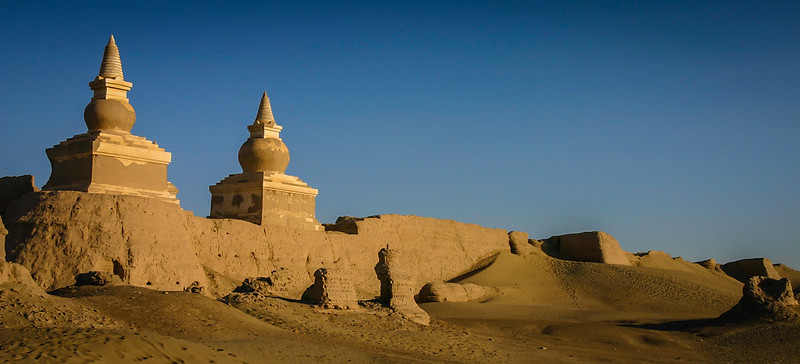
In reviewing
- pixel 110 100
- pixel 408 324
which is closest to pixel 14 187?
pixel 110 100

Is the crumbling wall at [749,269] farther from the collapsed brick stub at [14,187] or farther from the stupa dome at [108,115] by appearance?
the collapsed brick stub at [14,187]

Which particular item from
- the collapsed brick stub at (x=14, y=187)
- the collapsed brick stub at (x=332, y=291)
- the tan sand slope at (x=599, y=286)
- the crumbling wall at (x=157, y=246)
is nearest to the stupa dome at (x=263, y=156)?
the crumbling wall at (x=157, y=246)

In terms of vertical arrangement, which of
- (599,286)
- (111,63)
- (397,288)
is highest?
(111,63)

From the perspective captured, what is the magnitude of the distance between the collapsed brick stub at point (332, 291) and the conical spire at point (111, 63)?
289 inches

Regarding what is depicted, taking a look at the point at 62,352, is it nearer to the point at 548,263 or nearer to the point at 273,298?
the point at 273,298

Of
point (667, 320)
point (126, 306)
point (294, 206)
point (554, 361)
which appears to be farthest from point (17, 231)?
point (667, 320)

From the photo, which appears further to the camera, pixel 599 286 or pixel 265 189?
pixel 599 286

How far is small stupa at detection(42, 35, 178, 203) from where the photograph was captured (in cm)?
2053

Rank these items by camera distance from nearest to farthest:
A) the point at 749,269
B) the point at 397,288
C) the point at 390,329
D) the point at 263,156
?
the point at 390,329 → the point at 397,288 → the point at 263,156 → the point at 749,269

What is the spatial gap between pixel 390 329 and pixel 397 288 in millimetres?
1802

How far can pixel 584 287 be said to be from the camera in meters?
30.3

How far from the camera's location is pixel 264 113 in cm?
2664

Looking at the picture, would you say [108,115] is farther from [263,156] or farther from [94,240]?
[263,156]

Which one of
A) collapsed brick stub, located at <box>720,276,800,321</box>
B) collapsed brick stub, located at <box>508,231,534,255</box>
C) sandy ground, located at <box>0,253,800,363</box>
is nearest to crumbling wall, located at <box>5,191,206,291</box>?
sandy ground, located at <box>0,253,800,363</box>
